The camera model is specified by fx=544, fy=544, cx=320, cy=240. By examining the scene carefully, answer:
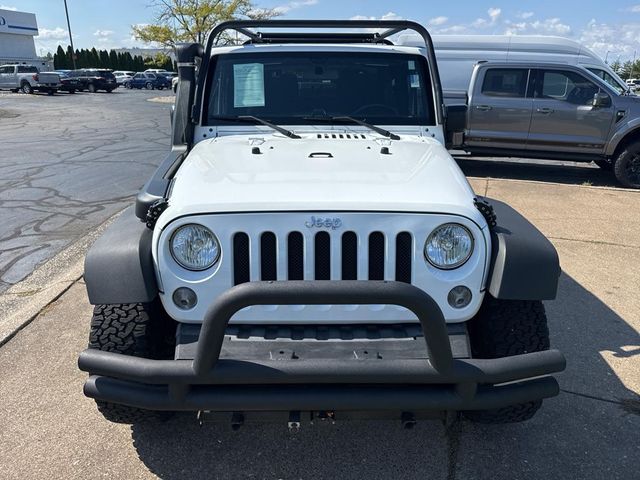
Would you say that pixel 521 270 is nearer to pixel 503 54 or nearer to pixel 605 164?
pixel 605 164

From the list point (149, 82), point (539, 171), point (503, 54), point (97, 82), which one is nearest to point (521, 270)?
point (539, 171)

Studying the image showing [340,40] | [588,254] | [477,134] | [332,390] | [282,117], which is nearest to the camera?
[332,390]

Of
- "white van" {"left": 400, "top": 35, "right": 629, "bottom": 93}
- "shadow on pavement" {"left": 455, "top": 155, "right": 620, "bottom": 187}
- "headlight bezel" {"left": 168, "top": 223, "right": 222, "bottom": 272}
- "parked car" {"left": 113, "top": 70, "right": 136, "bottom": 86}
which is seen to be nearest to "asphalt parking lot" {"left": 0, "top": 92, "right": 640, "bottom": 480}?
"headlight bezel" {"left": 168, "top": 223, "right": 222, "bottom": 272}

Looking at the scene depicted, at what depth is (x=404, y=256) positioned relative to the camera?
2.31m

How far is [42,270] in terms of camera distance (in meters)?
4.97

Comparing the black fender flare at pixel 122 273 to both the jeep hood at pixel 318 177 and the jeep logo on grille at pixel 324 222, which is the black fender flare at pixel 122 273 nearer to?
the jeep hood at pixel 318 177

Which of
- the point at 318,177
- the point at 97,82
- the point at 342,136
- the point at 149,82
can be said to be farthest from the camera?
the point at 149,82

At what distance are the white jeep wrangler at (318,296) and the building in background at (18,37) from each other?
191 feet

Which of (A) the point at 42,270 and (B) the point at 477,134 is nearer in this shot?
(A) the point at 42,270

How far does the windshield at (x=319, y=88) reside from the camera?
354cm

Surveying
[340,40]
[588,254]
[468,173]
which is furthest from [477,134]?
[340,40]

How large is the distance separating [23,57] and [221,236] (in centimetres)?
6592

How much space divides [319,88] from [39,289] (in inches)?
115

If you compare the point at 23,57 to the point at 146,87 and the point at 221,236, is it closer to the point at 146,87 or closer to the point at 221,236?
the point at 146,87
